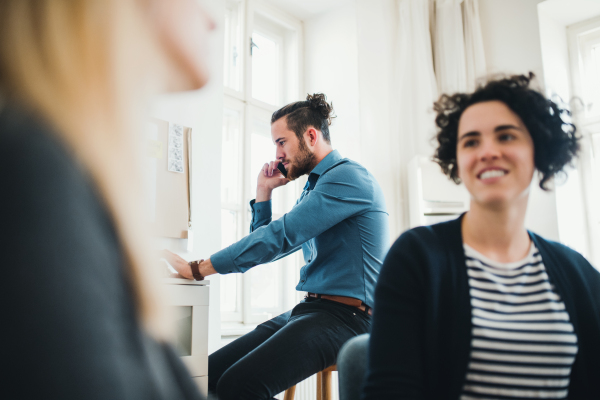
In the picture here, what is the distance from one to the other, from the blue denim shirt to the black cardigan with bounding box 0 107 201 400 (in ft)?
4.39

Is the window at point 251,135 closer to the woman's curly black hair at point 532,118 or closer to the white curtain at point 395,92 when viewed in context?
the white curtain at point 395,92

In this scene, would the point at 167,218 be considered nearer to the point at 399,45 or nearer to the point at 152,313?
the point at 152,313

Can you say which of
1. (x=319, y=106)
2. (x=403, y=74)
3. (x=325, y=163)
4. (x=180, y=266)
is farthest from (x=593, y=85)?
(x=180, y=266)

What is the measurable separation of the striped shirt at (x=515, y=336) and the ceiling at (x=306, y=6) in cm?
282

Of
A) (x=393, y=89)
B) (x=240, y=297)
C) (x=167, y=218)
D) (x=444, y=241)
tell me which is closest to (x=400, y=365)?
(x=444, y=241)

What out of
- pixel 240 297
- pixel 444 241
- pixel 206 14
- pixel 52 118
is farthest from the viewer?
pixel 240 297

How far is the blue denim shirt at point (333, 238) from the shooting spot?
1.63m

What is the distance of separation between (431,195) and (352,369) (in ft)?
7.36

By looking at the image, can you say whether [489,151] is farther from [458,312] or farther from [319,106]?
[319,106]

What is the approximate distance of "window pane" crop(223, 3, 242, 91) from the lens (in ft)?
9.80

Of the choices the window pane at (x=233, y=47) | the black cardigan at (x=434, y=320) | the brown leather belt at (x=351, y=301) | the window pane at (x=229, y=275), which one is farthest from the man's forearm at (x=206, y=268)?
the window pane at (x=233, y=47)

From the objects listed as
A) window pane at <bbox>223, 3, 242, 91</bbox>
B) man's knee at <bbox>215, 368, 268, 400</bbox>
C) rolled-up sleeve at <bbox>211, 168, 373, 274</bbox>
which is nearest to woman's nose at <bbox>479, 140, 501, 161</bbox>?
rolled-up sleeve at <bbox>211, 168, 373, 274</bbox>

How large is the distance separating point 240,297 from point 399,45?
2088 millimetres

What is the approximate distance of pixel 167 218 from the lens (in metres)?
2.00
